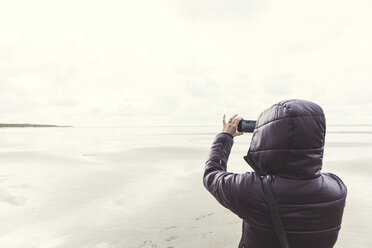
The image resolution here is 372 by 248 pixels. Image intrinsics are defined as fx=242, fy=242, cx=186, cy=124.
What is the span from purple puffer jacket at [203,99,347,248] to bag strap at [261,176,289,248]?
0.10 feet

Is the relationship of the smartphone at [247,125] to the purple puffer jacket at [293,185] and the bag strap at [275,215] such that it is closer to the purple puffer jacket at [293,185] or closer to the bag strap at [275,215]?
the purple puffer jacket at [293,185]

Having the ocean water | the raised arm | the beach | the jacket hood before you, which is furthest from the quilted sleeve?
the ocean water

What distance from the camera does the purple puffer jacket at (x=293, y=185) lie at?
1.48 metres

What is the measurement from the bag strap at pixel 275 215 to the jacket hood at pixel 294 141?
0.14 metres

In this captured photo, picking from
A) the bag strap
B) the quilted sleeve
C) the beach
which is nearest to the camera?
the bag strap

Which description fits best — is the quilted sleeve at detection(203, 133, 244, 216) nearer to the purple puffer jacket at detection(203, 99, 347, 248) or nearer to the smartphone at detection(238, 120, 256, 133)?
the purple puffer jacket at detection(203, 99, 347, 248)

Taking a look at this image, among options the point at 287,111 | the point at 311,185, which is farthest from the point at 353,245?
the point at 287,111

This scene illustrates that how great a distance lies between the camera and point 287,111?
1.52 meters

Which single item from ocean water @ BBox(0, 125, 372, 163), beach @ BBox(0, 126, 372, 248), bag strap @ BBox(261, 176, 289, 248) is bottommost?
ocean water @ BBox(0, 125, 372, 163)

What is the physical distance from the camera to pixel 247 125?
2111 mm

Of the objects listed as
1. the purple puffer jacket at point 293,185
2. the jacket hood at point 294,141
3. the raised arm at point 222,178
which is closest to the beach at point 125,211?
the raised arm at point 222,178

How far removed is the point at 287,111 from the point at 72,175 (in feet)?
32.8

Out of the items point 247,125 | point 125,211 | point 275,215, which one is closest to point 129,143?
point 125,211

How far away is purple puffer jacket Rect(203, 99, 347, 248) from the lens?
1.48 meters
